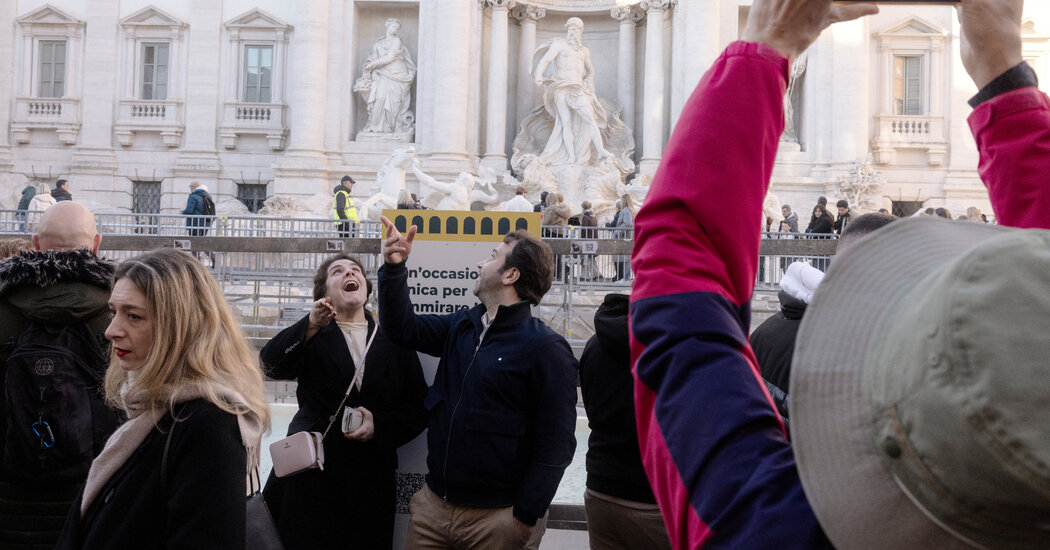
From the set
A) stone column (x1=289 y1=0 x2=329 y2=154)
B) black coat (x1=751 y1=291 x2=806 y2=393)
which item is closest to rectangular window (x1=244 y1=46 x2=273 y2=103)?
stone column (x1=289 y1=0 x2=329 y2=154)

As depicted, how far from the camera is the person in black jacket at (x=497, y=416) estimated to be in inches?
145

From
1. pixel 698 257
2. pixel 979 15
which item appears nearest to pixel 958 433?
pixel 698 257

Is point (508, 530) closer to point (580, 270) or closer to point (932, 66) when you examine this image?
point (580, 270)

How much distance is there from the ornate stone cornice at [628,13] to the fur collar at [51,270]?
22661 millimetres

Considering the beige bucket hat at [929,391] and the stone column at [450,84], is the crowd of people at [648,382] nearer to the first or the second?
the beige bucket hat at [929,391]

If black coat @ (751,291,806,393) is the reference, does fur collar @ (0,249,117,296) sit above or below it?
above

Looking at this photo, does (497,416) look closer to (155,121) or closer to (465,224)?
(465,224)

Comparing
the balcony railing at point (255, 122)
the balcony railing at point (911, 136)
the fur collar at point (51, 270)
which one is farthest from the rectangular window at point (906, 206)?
the fur collar at point (51, 270)

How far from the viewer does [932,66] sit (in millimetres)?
24422

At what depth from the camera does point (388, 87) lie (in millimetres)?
24141

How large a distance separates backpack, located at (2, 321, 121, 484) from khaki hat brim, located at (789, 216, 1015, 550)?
121 inches

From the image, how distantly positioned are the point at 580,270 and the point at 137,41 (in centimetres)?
1779

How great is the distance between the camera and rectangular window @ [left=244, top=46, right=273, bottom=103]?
25.0m

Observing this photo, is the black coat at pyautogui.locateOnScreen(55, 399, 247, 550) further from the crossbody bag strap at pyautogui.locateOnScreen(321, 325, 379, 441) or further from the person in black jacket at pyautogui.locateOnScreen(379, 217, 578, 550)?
the crossbody bag strap at pyautogui.locateOnScreen(321, 325, 379, 441)
